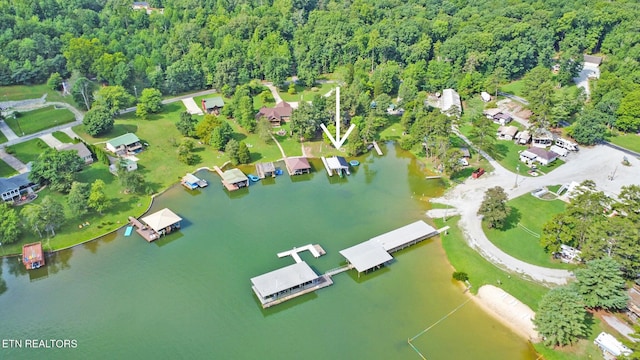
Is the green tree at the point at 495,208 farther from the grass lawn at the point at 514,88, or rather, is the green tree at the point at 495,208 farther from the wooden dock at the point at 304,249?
the grass lawn at the point at 514,88

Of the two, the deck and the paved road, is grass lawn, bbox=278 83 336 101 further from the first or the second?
the deck

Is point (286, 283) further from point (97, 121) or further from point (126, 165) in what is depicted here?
point (97, 121)

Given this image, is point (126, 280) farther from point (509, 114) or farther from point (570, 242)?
point (509, 114)

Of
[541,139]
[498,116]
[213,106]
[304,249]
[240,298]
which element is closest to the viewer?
[240,298]

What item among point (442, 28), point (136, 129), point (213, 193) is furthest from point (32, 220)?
point (442, 28)

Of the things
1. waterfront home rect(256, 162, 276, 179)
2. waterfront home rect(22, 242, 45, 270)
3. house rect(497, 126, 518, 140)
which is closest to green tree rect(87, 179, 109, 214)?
waterfront home rect(22, 242, 45, 270)

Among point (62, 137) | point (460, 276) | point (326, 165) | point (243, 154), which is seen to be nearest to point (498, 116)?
point (326, 165)
